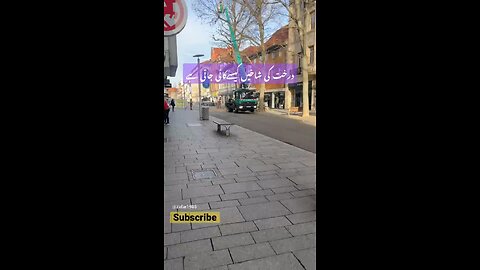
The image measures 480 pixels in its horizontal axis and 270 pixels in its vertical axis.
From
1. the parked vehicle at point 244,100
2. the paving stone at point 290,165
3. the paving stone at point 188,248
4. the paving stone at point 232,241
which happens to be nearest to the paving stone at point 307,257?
the paving stone at point 232,241

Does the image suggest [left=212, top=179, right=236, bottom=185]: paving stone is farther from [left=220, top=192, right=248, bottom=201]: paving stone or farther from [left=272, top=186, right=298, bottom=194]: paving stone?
[left=272, top=186, right=298, bottom=194]: paving stone

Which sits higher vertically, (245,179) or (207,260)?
(245,179)

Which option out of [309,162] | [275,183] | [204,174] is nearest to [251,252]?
[275,183]

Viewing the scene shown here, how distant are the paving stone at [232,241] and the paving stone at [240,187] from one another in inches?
56.6

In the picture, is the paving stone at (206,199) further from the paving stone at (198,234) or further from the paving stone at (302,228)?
the paving stone at (302,228)

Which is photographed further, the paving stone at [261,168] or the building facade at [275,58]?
the building facade at [275,58]

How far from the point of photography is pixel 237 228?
302cm

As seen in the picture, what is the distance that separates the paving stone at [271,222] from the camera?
305 centimetres

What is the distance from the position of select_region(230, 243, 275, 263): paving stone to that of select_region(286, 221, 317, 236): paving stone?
1.26ft

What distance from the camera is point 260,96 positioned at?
95.6ft

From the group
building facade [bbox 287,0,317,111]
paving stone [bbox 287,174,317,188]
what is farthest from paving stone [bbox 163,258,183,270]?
building facade [bbox 287,0,317,111]

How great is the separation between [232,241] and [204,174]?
8.81 ft

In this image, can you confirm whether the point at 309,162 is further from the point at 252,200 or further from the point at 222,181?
the point at 252,200
